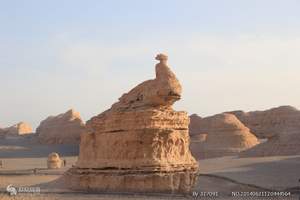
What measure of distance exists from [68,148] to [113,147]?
42.2 metres

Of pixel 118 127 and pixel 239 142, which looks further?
pixel 239 142

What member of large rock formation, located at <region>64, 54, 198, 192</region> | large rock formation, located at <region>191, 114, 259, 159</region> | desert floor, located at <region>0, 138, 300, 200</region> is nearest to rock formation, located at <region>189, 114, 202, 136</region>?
large rock formation, located at <region>191, 114, 259, 159</region>

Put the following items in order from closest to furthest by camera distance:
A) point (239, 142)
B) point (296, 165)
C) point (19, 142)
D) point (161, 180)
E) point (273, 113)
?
point (161, 180) < point (296, 165) < point (239, 142) < point (273, 113) < point (19, 142)

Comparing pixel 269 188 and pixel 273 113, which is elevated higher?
pixel 273 113

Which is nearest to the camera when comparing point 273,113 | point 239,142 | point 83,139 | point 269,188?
point 83,139

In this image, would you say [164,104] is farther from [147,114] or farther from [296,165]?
[296,165]

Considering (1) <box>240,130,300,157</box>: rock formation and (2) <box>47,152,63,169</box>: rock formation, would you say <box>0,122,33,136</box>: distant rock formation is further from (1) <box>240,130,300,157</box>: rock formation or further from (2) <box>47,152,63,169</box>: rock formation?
(1) <box>240,130,300,157</box>: rock formation

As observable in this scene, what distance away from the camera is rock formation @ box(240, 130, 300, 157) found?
40469 mm

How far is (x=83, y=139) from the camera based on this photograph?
2080 cm

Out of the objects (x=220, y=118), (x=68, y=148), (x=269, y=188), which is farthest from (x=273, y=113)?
(x=269, y=188)

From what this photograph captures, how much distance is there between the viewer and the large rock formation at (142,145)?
61.2ft

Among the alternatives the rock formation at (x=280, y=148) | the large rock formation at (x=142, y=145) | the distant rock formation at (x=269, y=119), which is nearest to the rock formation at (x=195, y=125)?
the distant rock formation at (x=269, y=119)

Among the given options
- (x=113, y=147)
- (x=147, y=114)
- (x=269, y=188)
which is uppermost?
(x=147, y=114)

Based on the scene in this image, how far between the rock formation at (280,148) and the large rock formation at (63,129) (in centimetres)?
2441
